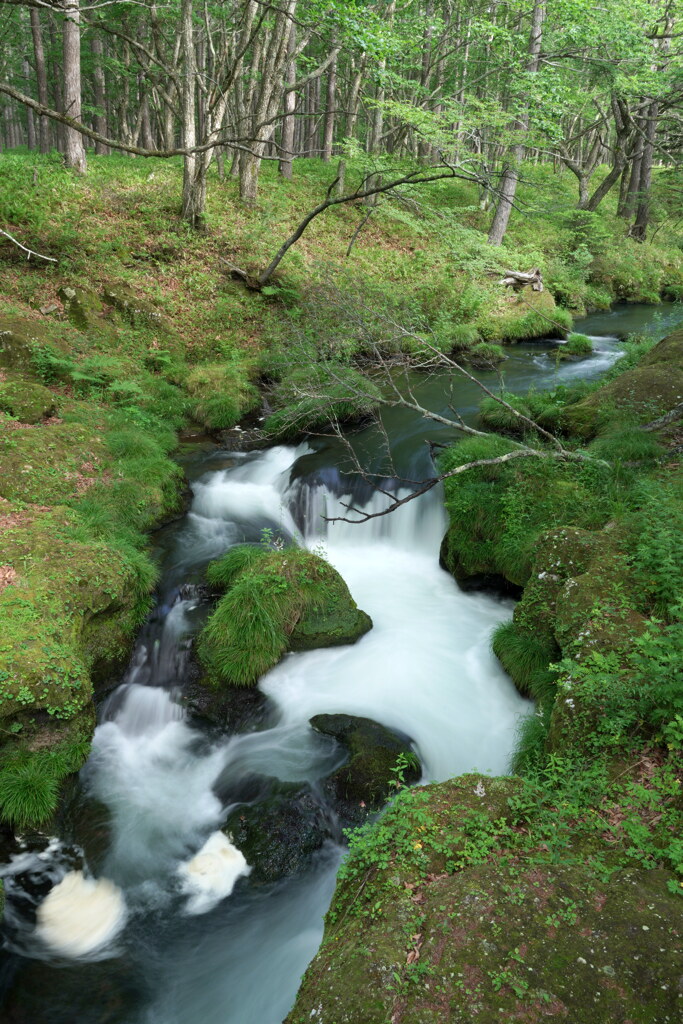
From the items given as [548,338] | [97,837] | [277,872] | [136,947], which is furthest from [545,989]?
[548,338]

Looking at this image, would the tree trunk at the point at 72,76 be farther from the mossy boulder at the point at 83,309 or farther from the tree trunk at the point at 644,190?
the tree trunk at the point at 644,190

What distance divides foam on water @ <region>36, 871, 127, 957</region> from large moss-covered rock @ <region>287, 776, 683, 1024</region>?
7.68 ft

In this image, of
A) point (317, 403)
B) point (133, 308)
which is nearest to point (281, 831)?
point (317, 403)

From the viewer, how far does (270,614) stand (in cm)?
670

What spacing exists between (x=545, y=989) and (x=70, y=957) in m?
3.63

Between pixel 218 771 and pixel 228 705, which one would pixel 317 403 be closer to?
pixel 228 705

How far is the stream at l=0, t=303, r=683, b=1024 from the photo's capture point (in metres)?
4.38

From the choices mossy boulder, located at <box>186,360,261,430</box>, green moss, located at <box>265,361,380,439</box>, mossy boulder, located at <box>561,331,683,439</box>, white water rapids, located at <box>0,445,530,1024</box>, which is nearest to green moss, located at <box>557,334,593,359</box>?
mossy boulder, located at <box>561,331,683,439</box>

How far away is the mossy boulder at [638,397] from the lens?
841cm

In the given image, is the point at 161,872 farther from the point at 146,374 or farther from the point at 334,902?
the point at 146,374

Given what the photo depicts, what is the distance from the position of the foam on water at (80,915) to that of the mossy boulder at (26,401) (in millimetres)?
6617

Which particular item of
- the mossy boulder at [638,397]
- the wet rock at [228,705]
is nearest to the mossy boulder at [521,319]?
the mossy boulder at [638,397]

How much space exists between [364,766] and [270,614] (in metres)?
1.98

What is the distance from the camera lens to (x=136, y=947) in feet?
15.0
